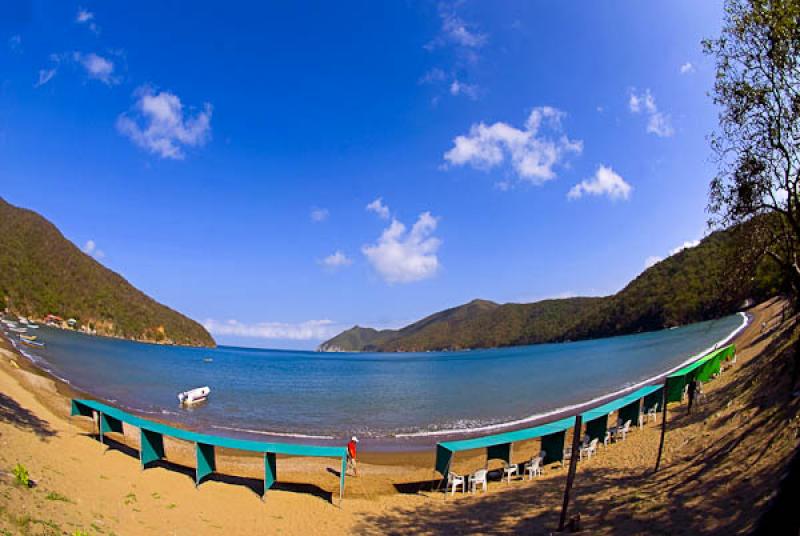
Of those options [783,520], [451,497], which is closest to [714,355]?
[451,497]

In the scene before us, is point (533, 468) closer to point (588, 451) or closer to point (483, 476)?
point (483, 476)

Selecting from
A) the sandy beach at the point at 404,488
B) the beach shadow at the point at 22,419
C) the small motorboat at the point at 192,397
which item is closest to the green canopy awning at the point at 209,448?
the sandy beach at the point at 404,488

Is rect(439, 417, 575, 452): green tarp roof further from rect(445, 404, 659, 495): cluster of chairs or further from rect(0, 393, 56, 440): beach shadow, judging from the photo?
rect(0, 393, 56, 440): beach shadow

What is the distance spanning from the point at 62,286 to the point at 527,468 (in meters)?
164

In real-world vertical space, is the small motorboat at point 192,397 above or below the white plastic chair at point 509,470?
below

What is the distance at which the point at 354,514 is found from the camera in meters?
11.7

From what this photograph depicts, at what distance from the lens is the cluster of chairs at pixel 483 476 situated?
13.2 metres

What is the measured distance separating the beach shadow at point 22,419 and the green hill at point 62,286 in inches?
4664

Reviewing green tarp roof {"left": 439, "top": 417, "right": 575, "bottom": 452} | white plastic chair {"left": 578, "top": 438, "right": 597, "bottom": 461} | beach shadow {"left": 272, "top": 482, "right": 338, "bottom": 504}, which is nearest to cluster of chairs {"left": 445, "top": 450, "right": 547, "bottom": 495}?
green tarp roof {"left": 439, "top": 417, "right": 575, "bottom": 452}

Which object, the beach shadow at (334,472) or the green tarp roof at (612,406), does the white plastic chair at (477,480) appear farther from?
the beach shadow at (334,472)

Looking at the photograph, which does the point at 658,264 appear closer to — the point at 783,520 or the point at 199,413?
the point at 199,413

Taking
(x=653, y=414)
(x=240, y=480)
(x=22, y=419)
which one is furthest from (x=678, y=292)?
(x=22, y=419)

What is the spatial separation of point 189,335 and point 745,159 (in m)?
213

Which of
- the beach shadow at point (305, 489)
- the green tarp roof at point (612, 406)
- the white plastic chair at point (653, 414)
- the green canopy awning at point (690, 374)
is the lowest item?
the beach shadow at point (305, 489)
